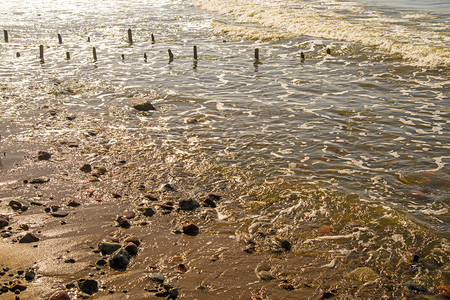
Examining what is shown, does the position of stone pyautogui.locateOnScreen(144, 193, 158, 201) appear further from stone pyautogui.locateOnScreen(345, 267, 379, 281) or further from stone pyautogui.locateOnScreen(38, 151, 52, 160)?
stone pyautogui.locateOnScreen(345, 267, 379, 281)

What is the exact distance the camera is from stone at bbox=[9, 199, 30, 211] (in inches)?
333

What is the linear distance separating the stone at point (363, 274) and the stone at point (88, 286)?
13.4 ft

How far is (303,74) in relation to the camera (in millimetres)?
20312

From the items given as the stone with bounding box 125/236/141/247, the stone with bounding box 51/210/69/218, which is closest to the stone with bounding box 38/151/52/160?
the stone with bounding box 51/210/69/218

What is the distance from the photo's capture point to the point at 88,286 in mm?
6172

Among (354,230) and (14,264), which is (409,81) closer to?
(354,230)

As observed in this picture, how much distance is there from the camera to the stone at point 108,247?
712 centimetres

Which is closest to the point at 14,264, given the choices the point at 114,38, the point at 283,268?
the point at 283,268

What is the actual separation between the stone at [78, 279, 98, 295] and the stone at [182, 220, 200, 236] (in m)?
2.08

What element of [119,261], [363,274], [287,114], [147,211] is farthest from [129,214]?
[287,114]

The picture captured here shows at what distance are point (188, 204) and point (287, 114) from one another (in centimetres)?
741

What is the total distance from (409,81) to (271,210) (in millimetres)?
13621

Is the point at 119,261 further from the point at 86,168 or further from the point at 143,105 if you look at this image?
the point at 143,105

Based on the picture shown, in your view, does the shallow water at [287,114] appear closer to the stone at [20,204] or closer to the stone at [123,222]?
the stone at [123,222]
